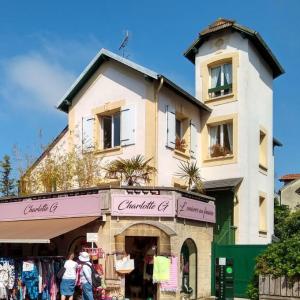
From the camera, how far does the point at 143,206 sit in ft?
53.7

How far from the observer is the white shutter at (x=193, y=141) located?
2230 cm

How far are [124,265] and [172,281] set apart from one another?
159 cm

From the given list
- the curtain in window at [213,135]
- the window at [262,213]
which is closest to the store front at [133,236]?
the curtain in window at [213,135]

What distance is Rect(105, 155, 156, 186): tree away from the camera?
61.4 feet

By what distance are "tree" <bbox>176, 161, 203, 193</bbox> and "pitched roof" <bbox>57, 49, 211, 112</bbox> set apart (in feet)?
9.13

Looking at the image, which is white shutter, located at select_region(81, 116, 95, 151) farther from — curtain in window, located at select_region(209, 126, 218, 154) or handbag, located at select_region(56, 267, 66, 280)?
handbag, located at select_region(56, 267, 66, 280)

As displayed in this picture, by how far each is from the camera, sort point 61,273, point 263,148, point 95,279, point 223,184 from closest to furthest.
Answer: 1. point 95,279
2. point 61,273
3. point 223,184
4. point 263,148

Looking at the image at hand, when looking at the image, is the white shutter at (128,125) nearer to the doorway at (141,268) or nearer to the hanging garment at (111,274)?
the doorway at (141,268)

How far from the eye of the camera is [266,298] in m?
16.5

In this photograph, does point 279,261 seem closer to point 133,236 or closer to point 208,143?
point 133,236

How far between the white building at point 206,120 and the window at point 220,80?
44 millimetres

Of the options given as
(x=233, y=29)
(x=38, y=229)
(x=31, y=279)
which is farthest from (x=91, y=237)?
(x=233, y=29)

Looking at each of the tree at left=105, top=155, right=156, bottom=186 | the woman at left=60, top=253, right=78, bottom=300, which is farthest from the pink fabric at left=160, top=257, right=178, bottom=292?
the tree at left=105, top=155, right=156, bottom=186

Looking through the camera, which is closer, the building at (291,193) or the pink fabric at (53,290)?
the pink fabric at (53,290)
